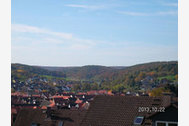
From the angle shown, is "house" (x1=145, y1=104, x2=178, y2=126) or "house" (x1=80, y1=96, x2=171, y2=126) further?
"house" (x1=80, y1=96, x2=171, y2=126)

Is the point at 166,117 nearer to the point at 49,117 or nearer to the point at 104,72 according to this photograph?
the point at 104,72

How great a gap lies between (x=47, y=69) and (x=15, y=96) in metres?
1.24

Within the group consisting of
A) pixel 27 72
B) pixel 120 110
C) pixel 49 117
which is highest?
pixel 27 72

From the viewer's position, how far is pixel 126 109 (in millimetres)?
11312

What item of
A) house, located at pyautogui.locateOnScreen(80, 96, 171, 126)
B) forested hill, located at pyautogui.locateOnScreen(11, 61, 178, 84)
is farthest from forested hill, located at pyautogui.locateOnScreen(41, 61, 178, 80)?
house, located at pyautogui.locateOnScreen(80, 96, 171, 126)

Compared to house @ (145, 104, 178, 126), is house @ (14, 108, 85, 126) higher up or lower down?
lower down

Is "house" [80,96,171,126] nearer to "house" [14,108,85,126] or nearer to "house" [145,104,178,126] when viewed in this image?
"house" [145,104,178,126]

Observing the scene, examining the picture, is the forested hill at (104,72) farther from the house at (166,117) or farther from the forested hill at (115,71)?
the house at (166,117)

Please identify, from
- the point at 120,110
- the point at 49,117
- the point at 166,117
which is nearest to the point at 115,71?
the point at 120,110

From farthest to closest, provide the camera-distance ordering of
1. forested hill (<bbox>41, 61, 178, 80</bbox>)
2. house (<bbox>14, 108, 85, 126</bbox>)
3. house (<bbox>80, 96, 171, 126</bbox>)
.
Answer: house (<bbox>14, 108, 85, 126</bbox>) → house (<bbox>80, 96, 171, 126</bbox>) → forested hill (<bbox>41, 61, 178, 80</bbox>)
